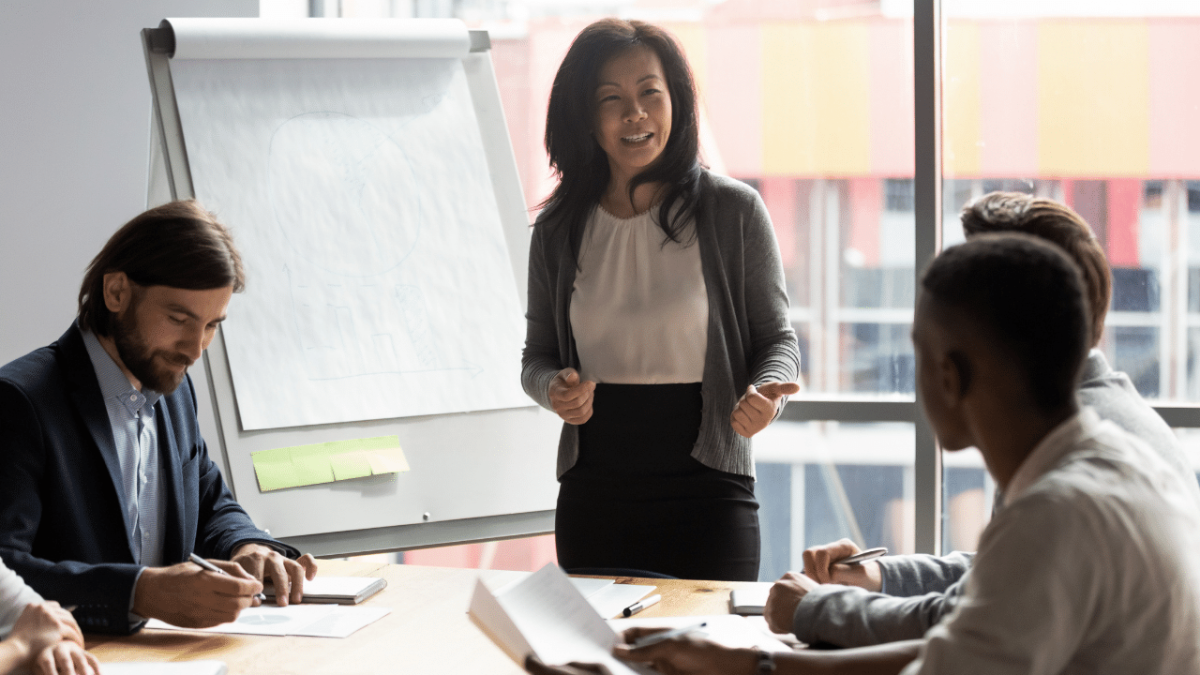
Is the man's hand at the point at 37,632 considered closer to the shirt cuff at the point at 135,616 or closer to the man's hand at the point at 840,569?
the shirt cuff at the point at 135,616

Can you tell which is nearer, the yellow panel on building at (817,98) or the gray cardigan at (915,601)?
the gray cardigan at (915,601)

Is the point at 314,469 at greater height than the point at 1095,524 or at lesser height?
lesser

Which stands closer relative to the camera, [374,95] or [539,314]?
[539,314]

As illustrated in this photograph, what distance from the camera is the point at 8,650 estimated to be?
1.19 meters

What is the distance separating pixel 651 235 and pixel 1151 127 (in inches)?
71.9

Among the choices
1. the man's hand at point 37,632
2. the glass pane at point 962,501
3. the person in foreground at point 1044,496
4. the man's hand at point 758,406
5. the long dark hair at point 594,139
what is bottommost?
the glass pane at point 962,501

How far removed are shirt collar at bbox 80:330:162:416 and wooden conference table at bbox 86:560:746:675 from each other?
1.28 ft

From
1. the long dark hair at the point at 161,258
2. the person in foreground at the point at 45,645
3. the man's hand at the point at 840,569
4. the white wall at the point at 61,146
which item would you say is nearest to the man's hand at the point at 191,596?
the person in foreground at the point at 45,645

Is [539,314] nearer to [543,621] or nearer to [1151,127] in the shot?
[543,621]

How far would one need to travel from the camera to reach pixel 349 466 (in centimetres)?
244

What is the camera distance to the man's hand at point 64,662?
3.97 ft

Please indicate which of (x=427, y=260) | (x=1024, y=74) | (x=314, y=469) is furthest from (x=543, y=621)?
(x=1024, y=74)

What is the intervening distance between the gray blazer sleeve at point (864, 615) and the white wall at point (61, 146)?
2470 mm

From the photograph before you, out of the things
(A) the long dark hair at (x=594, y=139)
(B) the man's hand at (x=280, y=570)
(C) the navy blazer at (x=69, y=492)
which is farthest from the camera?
(A) the long dark hair at (x=594, y=139)
